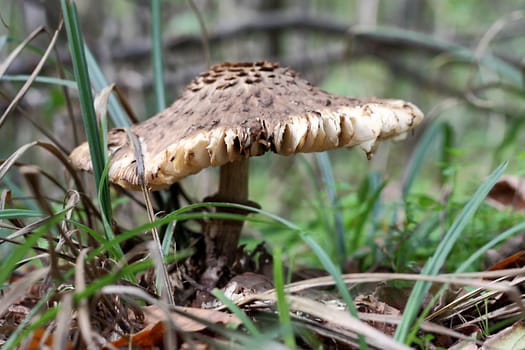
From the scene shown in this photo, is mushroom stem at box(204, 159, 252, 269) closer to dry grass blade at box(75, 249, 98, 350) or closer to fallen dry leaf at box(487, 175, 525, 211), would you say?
dry grass blade at box(75, 249, 98, 350)

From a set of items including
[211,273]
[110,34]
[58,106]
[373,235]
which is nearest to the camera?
[211,273]

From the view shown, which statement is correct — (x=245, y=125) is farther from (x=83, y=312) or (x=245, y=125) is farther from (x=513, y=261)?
(x=513, y=261)

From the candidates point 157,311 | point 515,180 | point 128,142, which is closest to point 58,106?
point 128,142

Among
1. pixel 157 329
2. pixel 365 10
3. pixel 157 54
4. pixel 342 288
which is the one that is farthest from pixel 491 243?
pixel 365 10

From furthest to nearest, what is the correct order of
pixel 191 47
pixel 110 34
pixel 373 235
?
pixel 191 47 → pixel 110 34 → pixel 373 235

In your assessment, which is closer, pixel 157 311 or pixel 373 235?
pixel 157 311

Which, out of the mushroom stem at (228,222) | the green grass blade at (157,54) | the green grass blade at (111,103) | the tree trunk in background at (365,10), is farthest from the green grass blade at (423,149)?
the tree trunk in background at (365,10)

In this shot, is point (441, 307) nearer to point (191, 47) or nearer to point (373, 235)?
point (373, 235)
